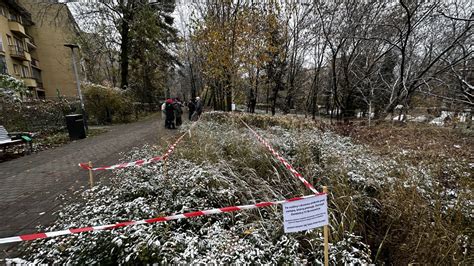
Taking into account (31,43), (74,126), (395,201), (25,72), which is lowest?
(395,201)

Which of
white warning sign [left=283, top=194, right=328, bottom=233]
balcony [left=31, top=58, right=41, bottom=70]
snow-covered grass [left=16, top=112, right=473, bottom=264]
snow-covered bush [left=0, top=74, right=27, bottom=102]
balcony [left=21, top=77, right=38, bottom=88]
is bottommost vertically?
snow-covered grass [left=16, top=112, right=473, bottom=264]

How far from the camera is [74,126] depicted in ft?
27.2

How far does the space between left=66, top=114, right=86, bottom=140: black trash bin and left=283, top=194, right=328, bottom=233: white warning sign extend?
979cm

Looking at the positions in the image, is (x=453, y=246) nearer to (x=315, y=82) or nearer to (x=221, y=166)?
(x=221, y=166)

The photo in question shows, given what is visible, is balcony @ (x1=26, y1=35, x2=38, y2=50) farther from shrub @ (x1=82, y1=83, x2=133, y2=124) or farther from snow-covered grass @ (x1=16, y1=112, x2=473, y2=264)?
snow-covered grass @ (x1=16, y1=112, x2=473, y2=264)

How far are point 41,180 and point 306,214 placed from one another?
18.1 ft

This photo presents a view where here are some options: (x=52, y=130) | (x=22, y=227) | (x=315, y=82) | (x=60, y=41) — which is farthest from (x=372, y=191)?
(x=60, y=41)

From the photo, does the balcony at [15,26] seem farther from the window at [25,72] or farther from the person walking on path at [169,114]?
the person walking on path at [169,114]

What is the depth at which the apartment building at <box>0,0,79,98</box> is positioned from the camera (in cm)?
2139

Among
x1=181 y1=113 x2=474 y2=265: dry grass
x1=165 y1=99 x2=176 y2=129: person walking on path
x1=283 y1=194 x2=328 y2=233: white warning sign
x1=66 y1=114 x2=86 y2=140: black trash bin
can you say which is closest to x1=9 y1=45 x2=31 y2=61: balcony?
x1=66 y1=114 x2=86 y2=140: black trash bin

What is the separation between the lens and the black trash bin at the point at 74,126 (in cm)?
826

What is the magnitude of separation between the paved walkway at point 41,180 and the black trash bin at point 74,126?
1.05 meters

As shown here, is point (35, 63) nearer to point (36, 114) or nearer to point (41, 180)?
point (36, 114)

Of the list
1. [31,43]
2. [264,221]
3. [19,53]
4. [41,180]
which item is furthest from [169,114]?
[31,43]
